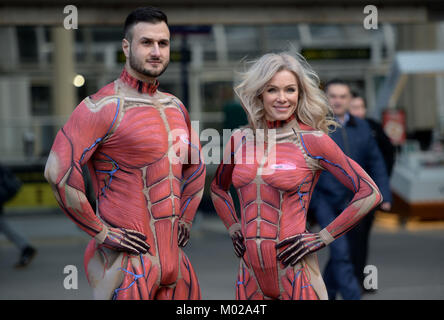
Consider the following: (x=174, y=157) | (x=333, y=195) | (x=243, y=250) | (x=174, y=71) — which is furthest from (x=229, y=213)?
(x=174, y=71)

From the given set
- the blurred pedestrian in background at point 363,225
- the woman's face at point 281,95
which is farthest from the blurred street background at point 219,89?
the blurred pedestrian in background at point 363,225

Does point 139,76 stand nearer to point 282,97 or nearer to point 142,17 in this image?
point 142,17

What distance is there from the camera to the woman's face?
3.66 meters

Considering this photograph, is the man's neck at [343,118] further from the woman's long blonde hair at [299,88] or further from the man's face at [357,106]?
the woman's long blonde hair at [299,88]

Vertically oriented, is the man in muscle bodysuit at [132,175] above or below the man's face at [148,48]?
below

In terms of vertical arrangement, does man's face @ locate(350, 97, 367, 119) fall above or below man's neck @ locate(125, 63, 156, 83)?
above

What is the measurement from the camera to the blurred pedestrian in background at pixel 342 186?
633 cm

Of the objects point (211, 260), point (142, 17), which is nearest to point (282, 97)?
point (142, 17)

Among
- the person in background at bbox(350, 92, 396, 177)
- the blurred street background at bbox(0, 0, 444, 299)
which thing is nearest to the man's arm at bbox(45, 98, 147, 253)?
the blurred street background at bbox(0, 0, 444, 299)

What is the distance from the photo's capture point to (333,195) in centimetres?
645

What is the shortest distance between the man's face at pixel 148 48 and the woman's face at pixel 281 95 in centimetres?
51

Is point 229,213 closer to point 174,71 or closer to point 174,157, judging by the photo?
point 174,157

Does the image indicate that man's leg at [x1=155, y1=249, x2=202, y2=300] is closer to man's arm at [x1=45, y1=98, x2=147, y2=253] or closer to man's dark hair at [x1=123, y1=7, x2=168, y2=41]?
man's arm at [x1=45, y1=98, x2=147, y2=253]

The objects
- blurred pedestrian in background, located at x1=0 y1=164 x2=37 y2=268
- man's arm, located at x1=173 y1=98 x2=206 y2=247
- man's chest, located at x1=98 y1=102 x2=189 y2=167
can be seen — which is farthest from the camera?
blurred pedestrian in background, located at x1=0 y1=164 x2=37 y2=268
